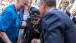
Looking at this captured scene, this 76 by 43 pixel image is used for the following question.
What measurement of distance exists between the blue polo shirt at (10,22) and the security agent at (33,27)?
0.94ft

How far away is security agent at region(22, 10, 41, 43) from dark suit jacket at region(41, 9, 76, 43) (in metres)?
1.05

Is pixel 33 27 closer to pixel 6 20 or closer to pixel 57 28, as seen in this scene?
pixel 6 20

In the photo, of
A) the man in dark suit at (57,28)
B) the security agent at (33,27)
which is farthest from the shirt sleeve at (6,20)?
the man in dark suit at (57,28)

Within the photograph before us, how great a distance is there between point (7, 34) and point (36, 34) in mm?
455

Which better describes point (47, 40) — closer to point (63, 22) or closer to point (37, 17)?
point (63, 22)

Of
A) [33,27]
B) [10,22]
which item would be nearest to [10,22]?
[10,22]

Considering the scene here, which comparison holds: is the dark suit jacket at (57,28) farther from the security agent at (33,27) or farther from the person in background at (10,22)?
the security agent at (33,27)

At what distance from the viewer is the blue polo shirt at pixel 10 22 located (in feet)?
7.99

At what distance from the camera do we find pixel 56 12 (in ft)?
5.77

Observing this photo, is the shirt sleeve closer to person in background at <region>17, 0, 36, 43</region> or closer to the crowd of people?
the crowd of people

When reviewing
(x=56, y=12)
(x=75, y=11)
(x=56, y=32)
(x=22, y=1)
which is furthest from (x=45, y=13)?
(x=75, y=11)

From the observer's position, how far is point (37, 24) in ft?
9.43

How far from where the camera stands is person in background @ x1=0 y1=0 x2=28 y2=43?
8.00 ft

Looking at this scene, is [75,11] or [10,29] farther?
[75,11]
